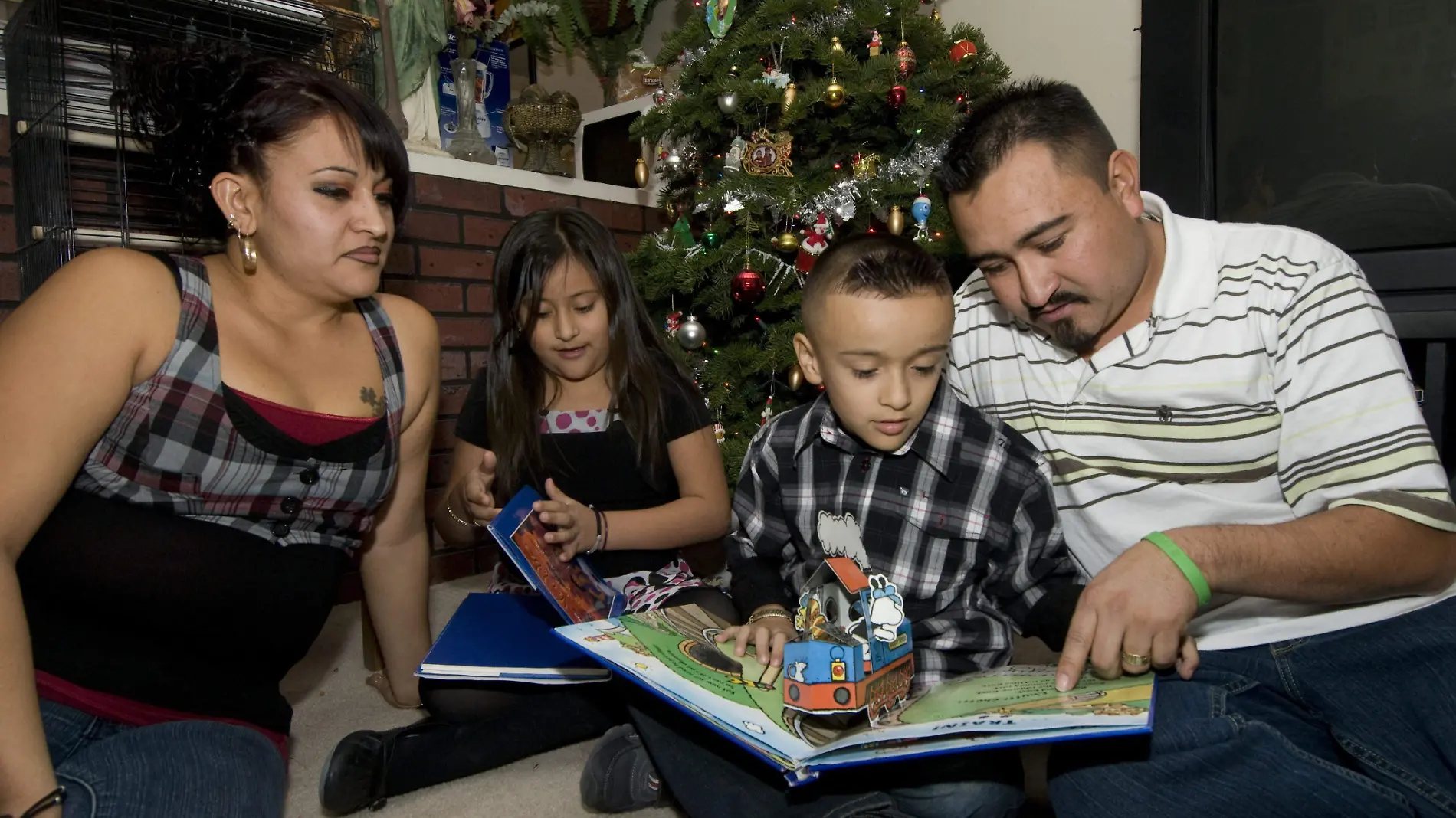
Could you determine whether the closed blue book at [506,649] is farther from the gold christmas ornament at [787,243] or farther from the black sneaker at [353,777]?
the gold christmas ornament at [787,243]

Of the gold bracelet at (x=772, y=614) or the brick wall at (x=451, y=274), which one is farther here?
the brick wall at (x=451, y=274)

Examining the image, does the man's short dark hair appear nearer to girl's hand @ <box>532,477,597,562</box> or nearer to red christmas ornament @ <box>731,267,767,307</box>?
girl's hand @ <box>532,477,597,562</box>

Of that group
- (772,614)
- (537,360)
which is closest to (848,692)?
(772,614)

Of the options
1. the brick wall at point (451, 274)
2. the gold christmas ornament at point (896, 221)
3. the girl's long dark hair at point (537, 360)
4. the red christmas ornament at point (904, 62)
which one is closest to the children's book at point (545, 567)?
the girl's long dark hair at point (537, 360)

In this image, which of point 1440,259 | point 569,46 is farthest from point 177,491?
point 569,46

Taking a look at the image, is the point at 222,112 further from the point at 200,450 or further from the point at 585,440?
the point at 585,440

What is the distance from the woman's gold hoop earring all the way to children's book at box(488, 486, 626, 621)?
51 centimetres

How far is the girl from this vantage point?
154 cm

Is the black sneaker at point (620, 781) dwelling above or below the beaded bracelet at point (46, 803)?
below

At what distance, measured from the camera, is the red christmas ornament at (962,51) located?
236 centimetres

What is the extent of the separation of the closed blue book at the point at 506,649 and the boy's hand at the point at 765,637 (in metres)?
0.30

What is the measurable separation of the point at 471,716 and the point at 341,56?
5.83ft

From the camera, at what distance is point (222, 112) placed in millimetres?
1247

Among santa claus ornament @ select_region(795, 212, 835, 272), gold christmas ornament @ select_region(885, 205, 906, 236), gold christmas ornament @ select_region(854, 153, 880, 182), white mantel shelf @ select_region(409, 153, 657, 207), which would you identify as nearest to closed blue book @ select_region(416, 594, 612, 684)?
santa claus ornament @ select_region(795, 212, 835, 272)
